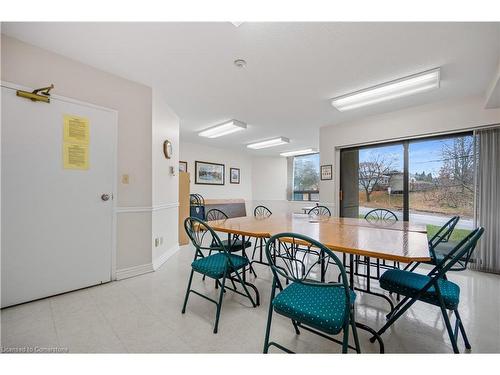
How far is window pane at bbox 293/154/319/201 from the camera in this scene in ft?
23.2

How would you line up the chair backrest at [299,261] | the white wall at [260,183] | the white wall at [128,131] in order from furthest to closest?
the white wall at [260,183] < the white wall at [128,131] < the chair backrest at [299,261]

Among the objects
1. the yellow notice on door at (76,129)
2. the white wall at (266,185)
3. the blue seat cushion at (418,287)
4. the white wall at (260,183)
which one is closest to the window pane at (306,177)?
the white wall at (260,183)

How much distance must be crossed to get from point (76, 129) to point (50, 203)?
777 mm

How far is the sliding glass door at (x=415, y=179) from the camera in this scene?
3.13m

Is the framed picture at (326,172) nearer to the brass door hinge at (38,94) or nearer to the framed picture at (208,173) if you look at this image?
the framed picture at (208,173)

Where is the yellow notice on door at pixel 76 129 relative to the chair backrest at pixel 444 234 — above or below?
above


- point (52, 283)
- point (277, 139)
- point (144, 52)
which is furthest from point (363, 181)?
point (52, 283)

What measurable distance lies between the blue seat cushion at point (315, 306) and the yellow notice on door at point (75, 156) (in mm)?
2313

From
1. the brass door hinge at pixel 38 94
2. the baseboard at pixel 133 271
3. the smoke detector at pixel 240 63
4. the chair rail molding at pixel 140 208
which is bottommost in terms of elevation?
the baseboard at pixel 133 271

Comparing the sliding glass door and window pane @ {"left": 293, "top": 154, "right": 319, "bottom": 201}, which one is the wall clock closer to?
the sliding glass door

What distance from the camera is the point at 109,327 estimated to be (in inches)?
63.5

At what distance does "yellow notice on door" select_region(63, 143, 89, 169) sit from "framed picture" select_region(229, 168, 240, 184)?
4829mm

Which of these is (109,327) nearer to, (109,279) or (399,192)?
(109,279)

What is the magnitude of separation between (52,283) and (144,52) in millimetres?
2405
